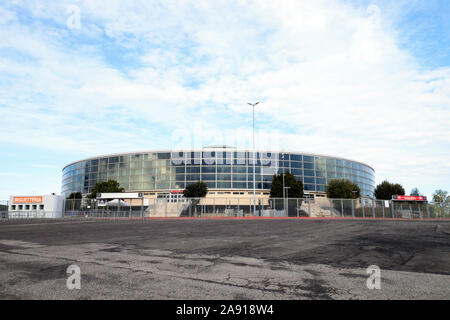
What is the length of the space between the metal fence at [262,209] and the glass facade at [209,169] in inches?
1685

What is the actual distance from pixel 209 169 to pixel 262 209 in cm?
4671

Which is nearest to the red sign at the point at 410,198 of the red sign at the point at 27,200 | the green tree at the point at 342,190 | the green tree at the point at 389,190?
the green tree at the point at 389,190

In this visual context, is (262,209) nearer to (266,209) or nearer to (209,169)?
(266,209)

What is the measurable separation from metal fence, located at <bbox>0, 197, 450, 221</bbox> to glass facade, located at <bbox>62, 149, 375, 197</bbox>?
42792 mm

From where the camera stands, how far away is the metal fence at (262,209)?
136 feet

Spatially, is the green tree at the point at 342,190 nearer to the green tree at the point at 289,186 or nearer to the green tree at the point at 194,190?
the green tree at the point at 289,186

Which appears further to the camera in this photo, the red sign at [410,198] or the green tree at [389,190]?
the green tree at [389,190]

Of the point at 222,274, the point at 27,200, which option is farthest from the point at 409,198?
the point at 27,200

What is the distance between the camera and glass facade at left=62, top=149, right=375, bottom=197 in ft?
293

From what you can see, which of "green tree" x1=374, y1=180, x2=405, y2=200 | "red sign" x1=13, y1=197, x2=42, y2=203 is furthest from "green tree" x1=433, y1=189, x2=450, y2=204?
"red sign" x1=13, y1=197, x2=42, y2=203

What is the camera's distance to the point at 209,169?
89562mm

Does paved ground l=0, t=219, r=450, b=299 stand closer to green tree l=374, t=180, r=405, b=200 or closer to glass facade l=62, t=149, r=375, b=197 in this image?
glass facade l=62, t=149, r=375, b=197
